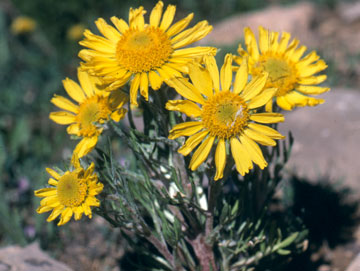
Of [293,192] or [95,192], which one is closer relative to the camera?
[95,192]

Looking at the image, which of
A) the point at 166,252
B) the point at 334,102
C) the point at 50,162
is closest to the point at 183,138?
the point at 166,252

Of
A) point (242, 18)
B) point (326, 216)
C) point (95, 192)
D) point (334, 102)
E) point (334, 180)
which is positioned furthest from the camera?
point (242, 18)

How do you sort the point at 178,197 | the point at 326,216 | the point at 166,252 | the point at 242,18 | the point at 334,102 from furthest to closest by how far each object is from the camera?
the point at 242,18 → the point at 334,102 → the point at 326,216 → the point at 166,252 → the point at 178,197

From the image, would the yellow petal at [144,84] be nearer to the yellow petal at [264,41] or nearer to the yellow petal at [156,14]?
the yellow petal at [156,14]

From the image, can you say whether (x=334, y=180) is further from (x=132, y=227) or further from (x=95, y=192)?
(x=95, y=192)

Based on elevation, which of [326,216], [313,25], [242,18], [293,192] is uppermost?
[242,18]

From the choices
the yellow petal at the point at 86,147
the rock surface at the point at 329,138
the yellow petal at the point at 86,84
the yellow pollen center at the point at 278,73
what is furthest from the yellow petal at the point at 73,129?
the rock surface at the point at 329,138

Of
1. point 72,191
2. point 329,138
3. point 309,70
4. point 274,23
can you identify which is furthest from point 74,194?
point 274,23
